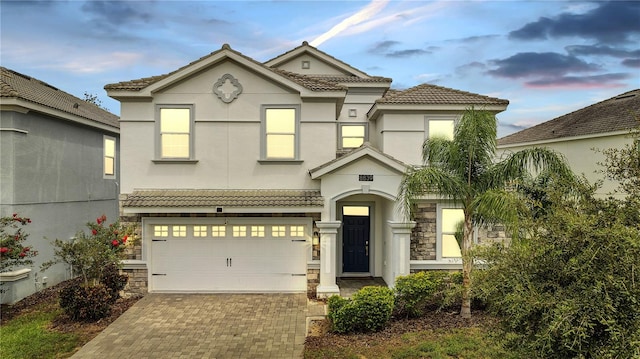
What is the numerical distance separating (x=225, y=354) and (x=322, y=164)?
6.43 m

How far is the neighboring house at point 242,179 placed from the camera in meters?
11.9

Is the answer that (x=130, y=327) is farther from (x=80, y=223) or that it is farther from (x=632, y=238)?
(x=632, y=238)

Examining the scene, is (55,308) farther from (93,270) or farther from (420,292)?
(420,292)

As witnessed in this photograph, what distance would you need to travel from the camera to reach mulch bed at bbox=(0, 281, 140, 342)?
30.9 ft

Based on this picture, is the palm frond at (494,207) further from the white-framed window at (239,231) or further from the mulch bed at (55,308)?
the mulch bed at (55,308)

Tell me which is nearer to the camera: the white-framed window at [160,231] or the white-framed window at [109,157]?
the white-framed window at [160,231]

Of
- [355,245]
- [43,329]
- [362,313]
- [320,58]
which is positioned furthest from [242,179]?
[320,58]

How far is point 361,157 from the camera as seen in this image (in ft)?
37.9

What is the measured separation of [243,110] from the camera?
12.3 meters

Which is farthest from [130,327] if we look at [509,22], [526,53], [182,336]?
[526,53]

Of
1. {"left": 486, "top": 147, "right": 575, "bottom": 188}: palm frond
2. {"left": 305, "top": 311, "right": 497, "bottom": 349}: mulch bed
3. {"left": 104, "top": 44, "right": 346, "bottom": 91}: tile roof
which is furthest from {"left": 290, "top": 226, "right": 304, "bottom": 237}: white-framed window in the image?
{"left": 486, "top": 147, "right": 575, "bottom": 188}: palm frond

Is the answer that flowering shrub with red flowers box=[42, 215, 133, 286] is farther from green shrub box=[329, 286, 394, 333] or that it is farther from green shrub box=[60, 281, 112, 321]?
green shrub box=[329, 286, 394, 333]

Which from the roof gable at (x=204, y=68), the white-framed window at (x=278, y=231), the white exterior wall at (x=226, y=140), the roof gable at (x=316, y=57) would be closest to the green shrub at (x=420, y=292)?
the white-framed window at (x=278, y=231)

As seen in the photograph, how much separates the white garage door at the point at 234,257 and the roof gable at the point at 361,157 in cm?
200
